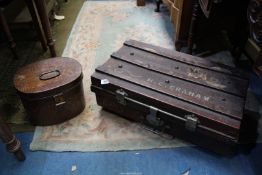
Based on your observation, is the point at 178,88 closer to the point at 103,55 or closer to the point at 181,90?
the point at 181,90

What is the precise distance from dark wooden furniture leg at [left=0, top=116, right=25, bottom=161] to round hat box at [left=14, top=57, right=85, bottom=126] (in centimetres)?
21

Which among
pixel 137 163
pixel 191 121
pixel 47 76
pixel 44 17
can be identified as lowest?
pixel 137 163

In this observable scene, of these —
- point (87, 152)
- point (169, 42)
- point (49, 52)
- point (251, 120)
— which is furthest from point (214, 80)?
point (49, 52)

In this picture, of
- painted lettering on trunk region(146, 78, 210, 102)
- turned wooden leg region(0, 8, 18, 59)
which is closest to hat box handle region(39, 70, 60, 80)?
painted lettering on trunk region(146, 78, 210, 102)

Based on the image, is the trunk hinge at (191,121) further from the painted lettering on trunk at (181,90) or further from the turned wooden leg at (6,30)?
the turned wooden leg at (6,30)

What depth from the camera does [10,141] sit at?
1.25 metres

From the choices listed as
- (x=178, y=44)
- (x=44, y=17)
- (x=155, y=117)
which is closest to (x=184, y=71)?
(x=155, y=117)

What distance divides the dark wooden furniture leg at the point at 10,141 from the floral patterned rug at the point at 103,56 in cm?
10

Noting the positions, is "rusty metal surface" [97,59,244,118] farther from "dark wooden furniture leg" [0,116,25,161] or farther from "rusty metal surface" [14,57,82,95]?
"dark wooden furniture leg" [0,116,25,161]

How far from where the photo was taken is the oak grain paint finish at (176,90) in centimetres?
123

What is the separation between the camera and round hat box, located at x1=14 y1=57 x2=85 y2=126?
1364 millimetres

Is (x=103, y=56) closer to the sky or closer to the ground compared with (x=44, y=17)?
closer to the ground

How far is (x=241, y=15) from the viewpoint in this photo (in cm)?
193

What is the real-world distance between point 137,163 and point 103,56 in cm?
108
